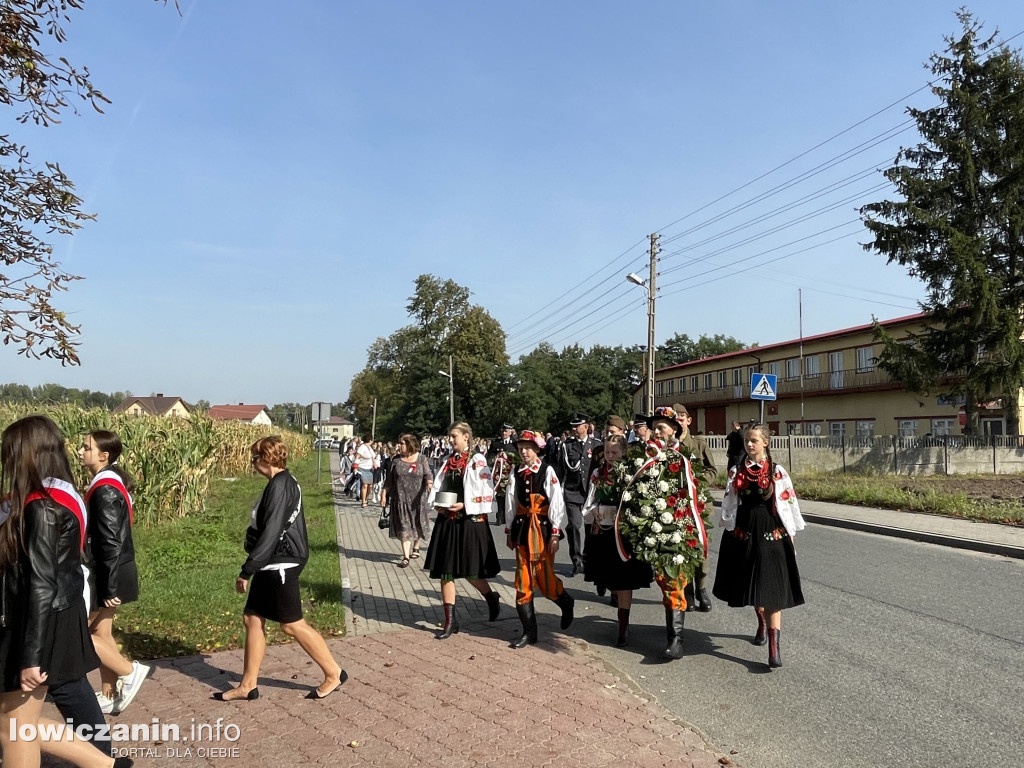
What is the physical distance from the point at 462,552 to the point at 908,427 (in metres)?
39.5

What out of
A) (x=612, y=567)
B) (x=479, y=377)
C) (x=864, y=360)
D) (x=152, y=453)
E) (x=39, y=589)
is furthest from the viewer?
(x=479, y=377)

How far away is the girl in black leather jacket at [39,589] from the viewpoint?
315 cm

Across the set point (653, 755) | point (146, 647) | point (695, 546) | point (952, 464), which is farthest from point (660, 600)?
point (952, 464)

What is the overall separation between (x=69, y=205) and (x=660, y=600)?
6.55m

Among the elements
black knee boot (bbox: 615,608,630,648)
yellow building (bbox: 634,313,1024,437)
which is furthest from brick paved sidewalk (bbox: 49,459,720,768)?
yellow building (bbox: 634,313,1024,437)

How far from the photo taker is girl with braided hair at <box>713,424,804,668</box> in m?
5.64

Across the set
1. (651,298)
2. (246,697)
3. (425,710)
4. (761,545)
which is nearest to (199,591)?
(246,697)

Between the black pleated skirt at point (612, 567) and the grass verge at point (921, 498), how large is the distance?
414 inches

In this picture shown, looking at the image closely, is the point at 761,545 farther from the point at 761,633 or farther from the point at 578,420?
the point at 578,420

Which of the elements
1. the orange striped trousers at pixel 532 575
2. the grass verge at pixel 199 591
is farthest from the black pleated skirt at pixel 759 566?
the grass verge at pixel 199 591

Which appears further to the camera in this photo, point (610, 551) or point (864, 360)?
point (864, 360)

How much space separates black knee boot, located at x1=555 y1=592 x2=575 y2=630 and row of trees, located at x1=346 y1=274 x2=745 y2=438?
5069 cm

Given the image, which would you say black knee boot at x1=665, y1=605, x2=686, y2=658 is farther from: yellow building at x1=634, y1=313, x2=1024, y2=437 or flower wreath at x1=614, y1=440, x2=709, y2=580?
yellow building at x1=634, y1=313, x2=1024, y2=437

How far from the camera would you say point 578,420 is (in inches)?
403
